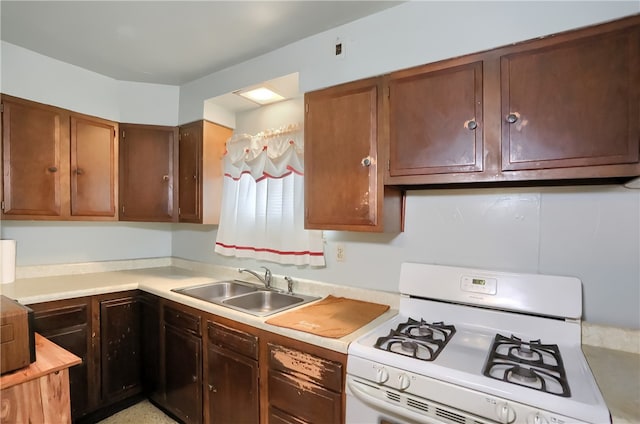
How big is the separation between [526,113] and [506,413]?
111 cm

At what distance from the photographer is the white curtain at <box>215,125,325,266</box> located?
2.29 metres

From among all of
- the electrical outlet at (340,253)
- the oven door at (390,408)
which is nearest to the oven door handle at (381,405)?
the oven door at (390,408)

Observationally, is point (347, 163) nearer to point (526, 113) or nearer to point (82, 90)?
point (526, 113)

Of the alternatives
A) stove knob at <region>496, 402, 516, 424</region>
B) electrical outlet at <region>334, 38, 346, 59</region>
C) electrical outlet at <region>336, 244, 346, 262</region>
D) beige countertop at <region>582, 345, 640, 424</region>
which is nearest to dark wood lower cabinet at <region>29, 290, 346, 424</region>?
stove knob at <region>496, 402, 516, 424</region>

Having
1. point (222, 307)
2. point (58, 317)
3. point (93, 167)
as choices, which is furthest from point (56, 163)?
point (222, 307)

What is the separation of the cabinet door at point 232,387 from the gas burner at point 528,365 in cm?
116

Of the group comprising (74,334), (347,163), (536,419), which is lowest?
(74,334)

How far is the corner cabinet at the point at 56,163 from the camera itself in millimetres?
2188

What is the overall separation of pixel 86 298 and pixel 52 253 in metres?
0.76

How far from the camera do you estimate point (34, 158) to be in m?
2.27

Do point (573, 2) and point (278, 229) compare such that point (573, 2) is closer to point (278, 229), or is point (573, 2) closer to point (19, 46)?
point (278, 229)

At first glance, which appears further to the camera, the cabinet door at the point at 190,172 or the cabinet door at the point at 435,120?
the cabinet door at the point at 190,172

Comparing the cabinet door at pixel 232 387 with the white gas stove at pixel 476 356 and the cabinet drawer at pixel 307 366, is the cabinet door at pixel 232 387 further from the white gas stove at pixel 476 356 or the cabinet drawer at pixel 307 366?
the white gas stove at pixel 476 356

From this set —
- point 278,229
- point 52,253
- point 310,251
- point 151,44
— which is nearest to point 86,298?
point 52,253
